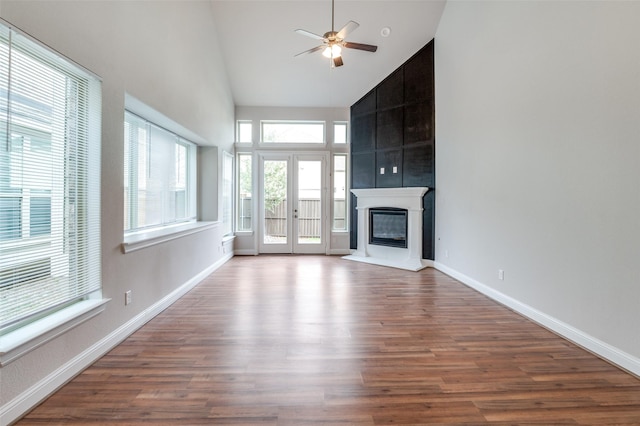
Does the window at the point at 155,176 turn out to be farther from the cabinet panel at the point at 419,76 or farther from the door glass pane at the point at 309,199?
the cabinet panel at the point at 419,76

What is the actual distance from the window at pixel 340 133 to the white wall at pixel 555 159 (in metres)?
2.72

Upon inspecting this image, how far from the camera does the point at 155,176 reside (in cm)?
366

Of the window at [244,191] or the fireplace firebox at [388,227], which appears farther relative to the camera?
the window at [244,191]

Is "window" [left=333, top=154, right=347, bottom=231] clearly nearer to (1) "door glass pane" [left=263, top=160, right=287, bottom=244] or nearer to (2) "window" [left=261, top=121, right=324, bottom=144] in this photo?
(2) "window" [left=261, top=121, right=324, bottom=144]

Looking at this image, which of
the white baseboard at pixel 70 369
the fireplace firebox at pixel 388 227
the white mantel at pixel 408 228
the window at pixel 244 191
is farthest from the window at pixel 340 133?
the white baseboard at pixel 70 369

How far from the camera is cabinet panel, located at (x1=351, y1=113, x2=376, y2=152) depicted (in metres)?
5.98

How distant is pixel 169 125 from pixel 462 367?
13.4 ft

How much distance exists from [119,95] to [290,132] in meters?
4.26

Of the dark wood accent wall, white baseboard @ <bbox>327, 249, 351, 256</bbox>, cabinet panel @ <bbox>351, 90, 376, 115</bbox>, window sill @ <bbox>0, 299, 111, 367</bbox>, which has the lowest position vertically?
white baseboard @ <bbox>327, 249, 351, 256</bbox>

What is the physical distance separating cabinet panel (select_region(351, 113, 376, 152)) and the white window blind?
15.6 ft

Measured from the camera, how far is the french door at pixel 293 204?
647 centimetres

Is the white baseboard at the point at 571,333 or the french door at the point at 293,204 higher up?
the french door at the point at 293,204

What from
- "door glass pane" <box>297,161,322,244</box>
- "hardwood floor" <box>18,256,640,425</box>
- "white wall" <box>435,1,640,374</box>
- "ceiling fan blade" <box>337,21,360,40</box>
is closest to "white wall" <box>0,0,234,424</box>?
"hardwood floor" <box>18,256,640,425</box>

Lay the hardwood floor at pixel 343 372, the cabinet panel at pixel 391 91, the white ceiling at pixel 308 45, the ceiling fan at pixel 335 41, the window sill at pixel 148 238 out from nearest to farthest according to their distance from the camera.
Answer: the hardwood floor at pixel 343 372
the window sill at pixel 148 238
the ceiling fan at pixel 335 41
the white ceiling at pixel 308 45
the cabinet panel at pixel 391 91
